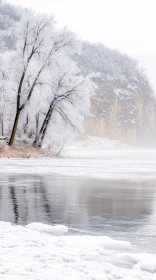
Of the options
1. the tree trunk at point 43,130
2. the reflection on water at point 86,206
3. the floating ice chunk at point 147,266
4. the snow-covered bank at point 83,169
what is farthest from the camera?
the tree trunk at point 43,130

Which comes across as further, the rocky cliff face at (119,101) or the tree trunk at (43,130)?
the rocky cliff face at (119,101)

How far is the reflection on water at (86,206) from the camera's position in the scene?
8.09m

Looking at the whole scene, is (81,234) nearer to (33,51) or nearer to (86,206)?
(86,206)

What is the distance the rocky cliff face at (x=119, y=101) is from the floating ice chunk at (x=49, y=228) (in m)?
116

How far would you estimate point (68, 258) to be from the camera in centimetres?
572

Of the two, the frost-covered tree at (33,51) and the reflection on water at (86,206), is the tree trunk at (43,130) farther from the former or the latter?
the reflection on water at (86,206)

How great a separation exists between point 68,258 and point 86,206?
4.92 metres

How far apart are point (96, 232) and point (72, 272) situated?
250 centimetres

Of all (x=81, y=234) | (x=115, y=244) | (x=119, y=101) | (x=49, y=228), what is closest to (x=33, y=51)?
(x=49, y=228)

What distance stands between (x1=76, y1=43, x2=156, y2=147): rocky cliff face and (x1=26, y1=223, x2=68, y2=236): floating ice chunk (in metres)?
116

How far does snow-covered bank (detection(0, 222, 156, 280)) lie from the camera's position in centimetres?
503

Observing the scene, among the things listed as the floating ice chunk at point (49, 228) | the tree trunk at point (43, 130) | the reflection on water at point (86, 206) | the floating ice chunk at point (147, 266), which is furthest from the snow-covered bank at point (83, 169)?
the floating ice chunk at point (147, 266)

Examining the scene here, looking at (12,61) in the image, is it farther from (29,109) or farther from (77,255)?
(77,255)

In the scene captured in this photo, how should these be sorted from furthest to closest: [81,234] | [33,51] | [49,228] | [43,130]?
[43,130], [33,51], [49,228], [81,234]
